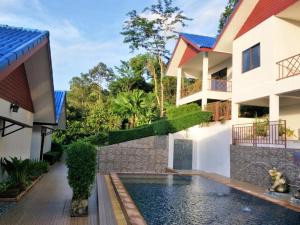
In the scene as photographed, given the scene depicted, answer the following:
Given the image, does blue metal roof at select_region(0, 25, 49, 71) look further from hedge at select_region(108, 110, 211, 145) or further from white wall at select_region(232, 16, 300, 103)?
hedge at select_region(108, 110, 211, 145)

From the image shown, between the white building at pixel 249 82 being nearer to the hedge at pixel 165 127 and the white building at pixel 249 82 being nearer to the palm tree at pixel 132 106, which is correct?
the hedge at pixel 165 127

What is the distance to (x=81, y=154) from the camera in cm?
774

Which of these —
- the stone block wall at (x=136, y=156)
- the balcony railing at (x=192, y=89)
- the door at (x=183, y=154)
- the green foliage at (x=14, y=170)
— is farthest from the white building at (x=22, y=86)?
the balcony railing at (x=192, y=89)

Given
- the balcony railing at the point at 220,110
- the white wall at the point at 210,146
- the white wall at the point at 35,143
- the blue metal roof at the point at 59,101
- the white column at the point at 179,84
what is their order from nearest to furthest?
the white wall at the point at 210,146
the balcony railing at the point at 220,110
the blue metal roof at the point at 59,101
the white wall at the point at 35,143
the white column at the point at 179,84

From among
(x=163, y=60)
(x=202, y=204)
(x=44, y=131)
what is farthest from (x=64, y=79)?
(x=202, y=204)

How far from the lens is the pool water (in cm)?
761

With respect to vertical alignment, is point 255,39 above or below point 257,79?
above

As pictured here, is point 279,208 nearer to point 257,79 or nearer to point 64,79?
point 257,79

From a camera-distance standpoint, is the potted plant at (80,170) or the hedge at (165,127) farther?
the hedge at (165,127)

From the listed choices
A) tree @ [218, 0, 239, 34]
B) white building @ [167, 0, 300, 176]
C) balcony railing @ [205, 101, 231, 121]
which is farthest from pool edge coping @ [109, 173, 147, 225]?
tree @ [218, 0, 239, 34]

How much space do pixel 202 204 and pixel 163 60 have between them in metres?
29.1

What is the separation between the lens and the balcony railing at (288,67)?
525 inches

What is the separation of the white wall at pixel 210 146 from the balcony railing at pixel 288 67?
14.3ft

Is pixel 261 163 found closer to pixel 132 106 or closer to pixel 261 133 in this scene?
pixel 261 133
